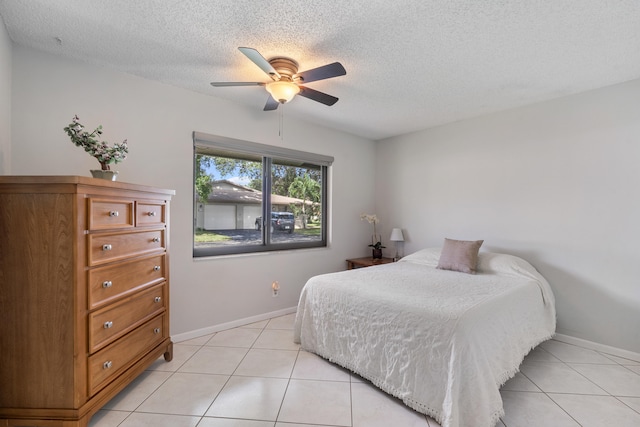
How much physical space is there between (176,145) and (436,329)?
2625 mm

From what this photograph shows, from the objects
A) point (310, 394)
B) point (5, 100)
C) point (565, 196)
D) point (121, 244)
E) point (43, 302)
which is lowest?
point (310, 394)

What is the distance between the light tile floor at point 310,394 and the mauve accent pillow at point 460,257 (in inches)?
34.6

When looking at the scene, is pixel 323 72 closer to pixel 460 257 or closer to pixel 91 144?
pixel 91 144

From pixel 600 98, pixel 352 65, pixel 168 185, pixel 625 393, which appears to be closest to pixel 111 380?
pixel 168 185

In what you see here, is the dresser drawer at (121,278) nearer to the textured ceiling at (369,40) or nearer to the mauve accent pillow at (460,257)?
the textured ceiling at (369,40)

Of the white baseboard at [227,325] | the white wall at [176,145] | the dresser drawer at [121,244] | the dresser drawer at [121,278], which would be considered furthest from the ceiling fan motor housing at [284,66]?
the white baseboard at [227,325]

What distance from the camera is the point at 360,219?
165 inches

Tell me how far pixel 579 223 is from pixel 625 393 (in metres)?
1.39

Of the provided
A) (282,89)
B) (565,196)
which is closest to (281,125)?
(282,89)

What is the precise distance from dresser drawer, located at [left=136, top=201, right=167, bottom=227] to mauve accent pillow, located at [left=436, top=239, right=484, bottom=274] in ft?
8.82

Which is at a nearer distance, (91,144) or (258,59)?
(258,59)

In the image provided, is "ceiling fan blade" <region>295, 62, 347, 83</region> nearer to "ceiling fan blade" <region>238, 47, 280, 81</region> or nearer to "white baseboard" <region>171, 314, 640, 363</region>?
"ceiling fan blade" <region>238, 47, 280, 81</region>

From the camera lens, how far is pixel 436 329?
5.33 feet

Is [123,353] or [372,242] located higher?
[372,242]
